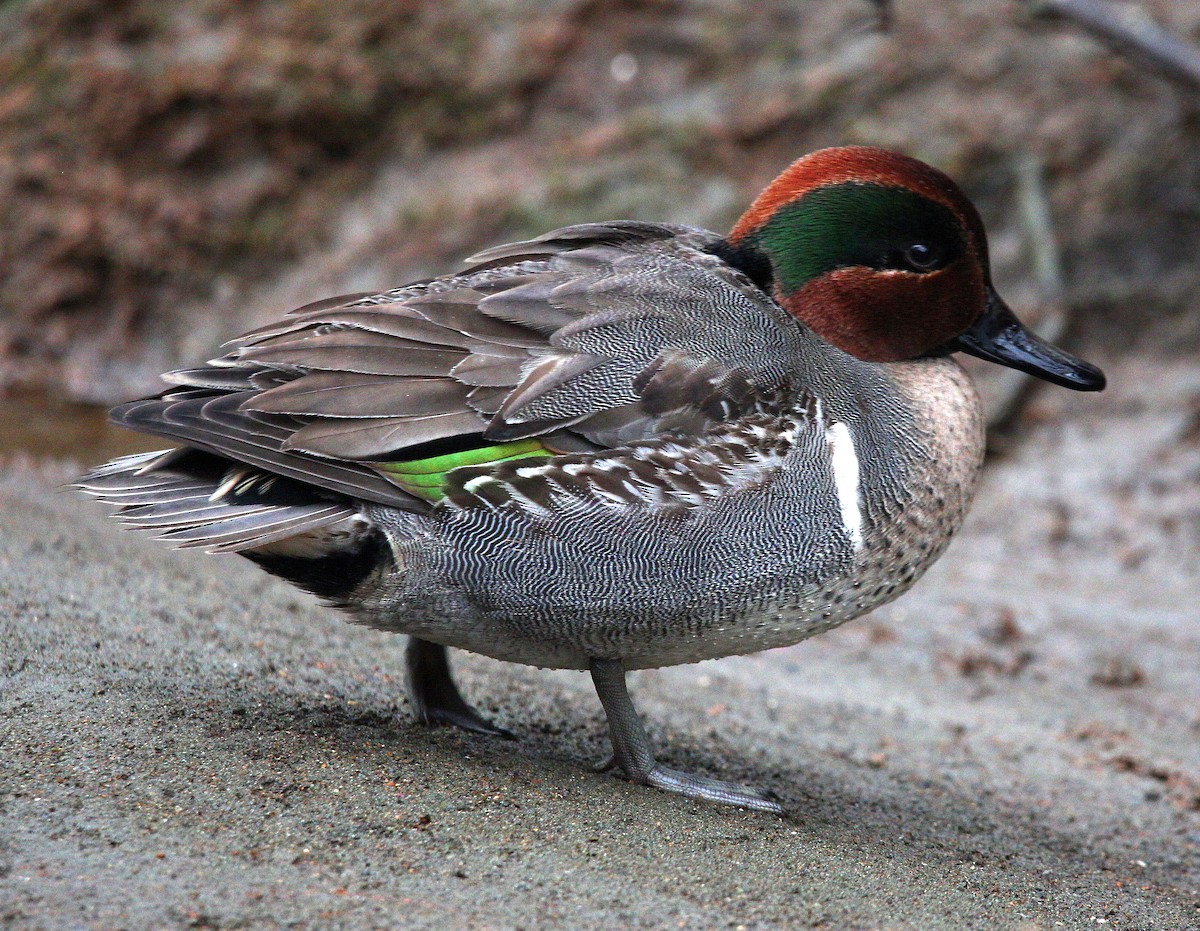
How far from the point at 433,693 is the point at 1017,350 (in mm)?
1832

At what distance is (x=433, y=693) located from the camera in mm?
3516

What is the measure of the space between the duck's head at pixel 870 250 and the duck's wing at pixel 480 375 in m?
0.22

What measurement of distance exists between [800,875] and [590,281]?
1.45 metres

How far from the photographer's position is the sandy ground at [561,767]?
8.25ft

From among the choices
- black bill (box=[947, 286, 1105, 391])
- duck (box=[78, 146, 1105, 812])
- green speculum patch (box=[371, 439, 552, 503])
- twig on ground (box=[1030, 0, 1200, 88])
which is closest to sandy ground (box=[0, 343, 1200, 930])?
duck (box=[78, 146, 1105, 812])

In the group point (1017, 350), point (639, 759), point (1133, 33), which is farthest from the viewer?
point (1133, 33)

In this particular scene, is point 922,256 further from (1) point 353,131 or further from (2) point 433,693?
(1) point 353,131

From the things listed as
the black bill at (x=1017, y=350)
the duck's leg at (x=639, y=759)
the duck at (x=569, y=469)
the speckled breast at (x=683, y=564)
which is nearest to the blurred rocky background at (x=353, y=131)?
the black bill at (x=1017, y=350)

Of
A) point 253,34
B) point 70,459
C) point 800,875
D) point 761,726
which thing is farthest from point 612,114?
point 800,875

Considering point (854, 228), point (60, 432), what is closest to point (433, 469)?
point (854, 228)

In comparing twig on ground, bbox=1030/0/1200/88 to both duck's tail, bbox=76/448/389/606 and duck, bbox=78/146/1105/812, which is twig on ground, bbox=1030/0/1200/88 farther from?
duck's tail, bbox=76/448/389/606

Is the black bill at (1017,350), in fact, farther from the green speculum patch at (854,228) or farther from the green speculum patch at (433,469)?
the green speculum patch at (433,469)

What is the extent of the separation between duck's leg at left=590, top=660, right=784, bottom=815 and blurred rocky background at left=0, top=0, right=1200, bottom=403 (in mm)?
4615

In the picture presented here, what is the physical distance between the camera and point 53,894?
7.58 feet
